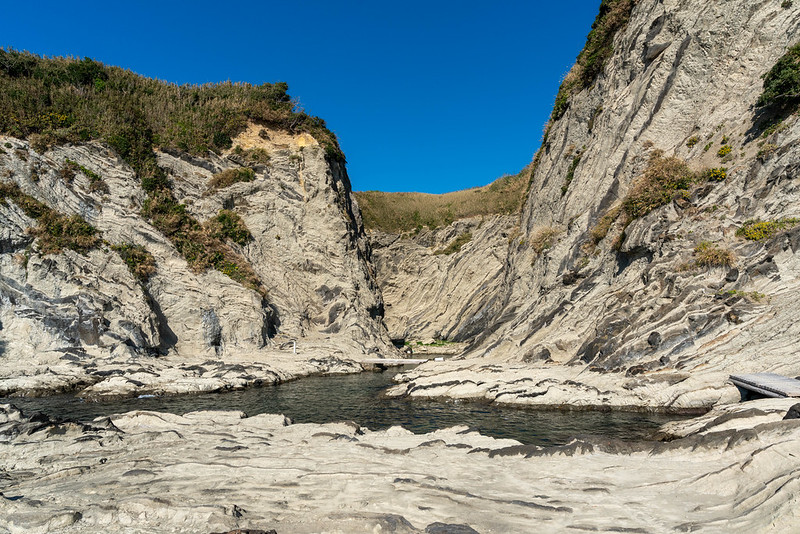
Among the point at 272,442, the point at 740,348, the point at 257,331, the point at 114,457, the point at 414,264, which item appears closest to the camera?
the point at 114,457

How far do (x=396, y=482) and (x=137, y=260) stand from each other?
25.5m

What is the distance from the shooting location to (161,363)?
23.2 meters

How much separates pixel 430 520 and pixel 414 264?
51.4m

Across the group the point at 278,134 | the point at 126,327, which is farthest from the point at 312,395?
the point at 278,134

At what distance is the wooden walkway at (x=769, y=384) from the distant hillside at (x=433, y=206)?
40977 mm

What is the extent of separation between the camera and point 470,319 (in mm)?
41969

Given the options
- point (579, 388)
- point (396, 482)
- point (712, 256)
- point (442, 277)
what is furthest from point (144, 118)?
point (712, 256)

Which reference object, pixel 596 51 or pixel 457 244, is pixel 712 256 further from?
pixel 457 244

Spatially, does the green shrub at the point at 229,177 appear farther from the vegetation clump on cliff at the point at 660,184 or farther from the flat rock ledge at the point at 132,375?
the vegetation clump on cliff at the point at 660,184

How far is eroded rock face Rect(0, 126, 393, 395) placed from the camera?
22000mm

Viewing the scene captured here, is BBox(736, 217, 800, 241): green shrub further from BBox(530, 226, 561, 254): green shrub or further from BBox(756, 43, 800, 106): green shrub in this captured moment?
BBox(530, 226, 561, 254): green shrub

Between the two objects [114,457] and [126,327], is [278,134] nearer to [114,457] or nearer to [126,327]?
[126,327]

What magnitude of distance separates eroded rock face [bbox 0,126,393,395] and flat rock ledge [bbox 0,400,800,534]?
42.9 feet

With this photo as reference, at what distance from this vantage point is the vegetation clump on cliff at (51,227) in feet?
77.7
